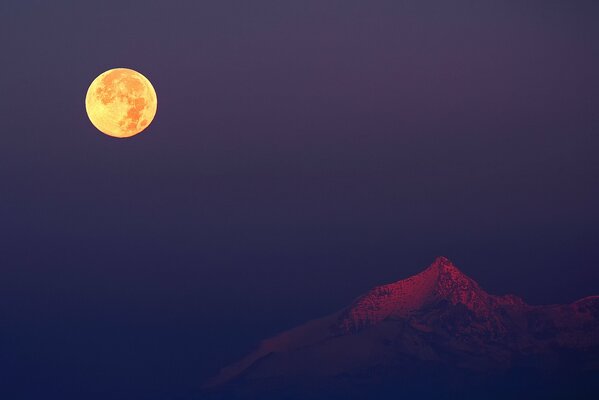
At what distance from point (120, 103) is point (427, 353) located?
131 meters

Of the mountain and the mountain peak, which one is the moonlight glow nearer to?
the mountain

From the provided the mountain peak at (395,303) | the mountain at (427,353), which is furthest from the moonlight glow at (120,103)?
the mountain peak at (395,303)

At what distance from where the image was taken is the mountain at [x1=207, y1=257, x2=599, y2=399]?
136 meters

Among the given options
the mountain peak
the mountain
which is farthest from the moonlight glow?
the mountain peak

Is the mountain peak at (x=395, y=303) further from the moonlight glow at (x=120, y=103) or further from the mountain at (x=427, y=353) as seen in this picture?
the moonlight glow at (x=120, y=103)

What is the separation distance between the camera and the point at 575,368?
140250 mm

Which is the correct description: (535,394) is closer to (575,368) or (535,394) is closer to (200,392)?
(575,368)

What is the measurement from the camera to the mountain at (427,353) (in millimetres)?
136000

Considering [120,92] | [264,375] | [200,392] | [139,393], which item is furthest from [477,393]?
[120,92]

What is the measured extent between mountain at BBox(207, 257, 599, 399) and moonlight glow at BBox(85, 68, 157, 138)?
286 ft

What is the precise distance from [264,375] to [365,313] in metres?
43.0

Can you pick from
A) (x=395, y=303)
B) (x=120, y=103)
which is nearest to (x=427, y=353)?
(x=395, y=303)

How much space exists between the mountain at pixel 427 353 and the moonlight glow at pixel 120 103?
87.2 metres

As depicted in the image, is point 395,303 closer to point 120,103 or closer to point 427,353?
point 427,353
